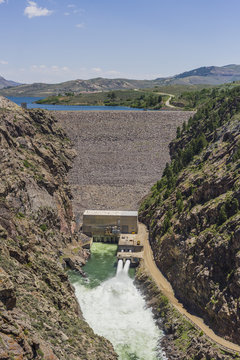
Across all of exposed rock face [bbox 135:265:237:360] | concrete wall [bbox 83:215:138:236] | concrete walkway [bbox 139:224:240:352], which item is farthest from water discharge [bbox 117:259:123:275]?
concrete wall [bbox 83:215:138:236]

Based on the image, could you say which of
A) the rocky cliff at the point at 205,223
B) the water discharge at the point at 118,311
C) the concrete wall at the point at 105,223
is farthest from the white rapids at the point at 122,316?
the concrete wall at the point at 105,223

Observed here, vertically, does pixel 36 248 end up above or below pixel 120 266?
above

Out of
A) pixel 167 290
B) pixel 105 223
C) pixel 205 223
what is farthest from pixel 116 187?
pixel 167 290

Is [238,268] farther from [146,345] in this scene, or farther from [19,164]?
[19,164]

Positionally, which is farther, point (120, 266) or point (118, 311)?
point (120, 266)

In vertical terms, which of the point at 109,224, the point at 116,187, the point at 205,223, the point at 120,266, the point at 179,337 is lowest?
the point at 179,337

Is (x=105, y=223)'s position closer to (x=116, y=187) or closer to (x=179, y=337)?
(x=116, y=187)

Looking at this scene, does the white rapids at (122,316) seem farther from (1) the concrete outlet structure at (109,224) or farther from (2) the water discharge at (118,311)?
(1) the concrete outlet structure at (109,224)
